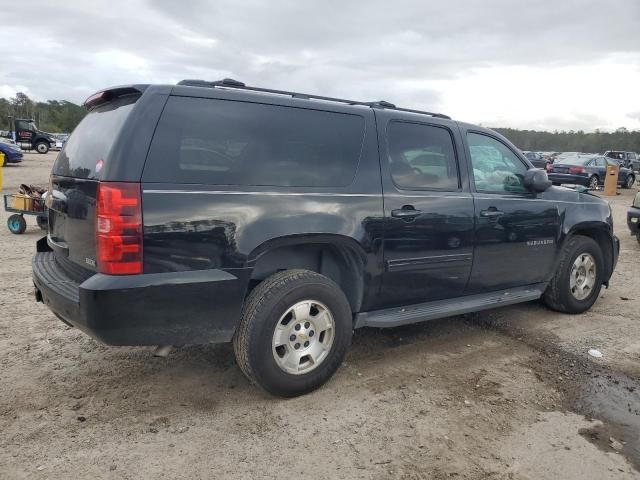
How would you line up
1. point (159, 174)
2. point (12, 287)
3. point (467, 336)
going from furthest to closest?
point (12, 287) < point (467, 336) < point (159, 174)

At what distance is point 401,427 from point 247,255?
4.47ft

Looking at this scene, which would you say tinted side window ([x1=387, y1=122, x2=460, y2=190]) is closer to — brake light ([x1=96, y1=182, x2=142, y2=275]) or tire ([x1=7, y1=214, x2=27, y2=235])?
brake light ([x1=96, y1=182, x2=142, y2=275])

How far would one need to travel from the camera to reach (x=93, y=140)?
320 cm

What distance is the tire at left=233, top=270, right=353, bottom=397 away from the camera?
10.3ft

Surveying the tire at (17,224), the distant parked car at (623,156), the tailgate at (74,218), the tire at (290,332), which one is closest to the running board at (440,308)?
the tire at (290,332)

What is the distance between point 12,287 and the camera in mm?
5602

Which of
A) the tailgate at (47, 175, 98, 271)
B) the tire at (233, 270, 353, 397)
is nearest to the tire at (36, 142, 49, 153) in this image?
the tailgate at (47, 175, 98, 271)

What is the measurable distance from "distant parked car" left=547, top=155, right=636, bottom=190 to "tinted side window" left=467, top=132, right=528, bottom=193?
733 inches

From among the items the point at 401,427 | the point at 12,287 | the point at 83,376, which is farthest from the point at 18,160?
the point at 401,427

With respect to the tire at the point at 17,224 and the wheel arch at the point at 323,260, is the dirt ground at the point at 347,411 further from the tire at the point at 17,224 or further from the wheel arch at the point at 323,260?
the tire at the point at 17,224

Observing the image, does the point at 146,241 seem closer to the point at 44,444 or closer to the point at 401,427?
the point at 44,444

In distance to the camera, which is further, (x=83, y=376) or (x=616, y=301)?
(x=616, y=301)

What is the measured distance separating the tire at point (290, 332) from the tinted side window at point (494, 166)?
1.81 metres

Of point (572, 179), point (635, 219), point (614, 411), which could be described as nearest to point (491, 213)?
point (614, 411)
